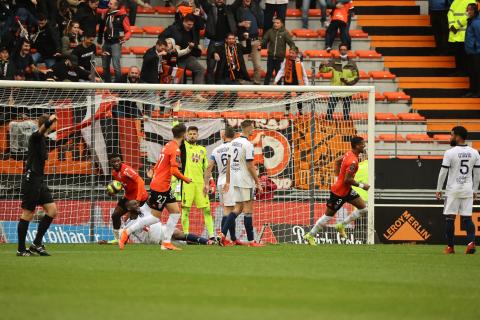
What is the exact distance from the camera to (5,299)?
33.2 feet

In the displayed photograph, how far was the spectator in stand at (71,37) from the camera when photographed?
79.4 ft

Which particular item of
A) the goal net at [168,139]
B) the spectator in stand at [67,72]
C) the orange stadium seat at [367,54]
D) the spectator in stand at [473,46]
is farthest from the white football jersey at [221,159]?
the spectator in stand at [473,46]

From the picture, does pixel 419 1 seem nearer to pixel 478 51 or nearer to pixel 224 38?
pixel 478 51

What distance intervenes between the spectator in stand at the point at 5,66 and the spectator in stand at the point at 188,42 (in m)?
3.45

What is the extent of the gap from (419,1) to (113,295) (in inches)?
845

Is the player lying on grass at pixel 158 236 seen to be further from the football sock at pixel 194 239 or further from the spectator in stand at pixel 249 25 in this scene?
the spectator in stand at pixel 249 25

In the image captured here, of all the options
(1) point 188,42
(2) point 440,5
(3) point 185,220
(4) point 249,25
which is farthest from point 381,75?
(3) point 185,220

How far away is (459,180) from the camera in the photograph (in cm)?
1725

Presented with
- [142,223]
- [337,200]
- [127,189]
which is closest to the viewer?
[142,223]

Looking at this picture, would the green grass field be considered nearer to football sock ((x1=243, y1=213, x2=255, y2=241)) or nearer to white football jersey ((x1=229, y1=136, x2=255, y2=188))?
football sock ((x1=243, y1=213, x2=255, y2=241))

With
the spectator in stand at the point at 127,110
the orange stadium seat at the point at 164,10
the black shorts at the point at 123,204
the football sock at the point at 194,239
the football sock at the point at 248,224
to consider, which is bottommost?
the football sock at the point at 194,239

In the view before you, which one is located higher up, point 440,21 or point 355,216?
point 440,21

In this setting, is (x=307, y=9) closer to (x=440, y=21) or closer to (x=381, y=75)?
(x=381, y=75)

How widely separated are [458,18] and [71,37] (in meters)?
9.65
